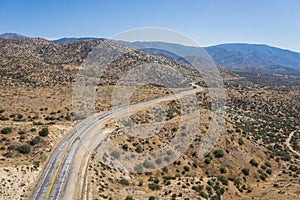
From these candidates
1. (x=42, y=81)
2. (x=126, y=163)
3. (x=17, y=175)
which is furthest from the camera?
(x=42, y=81)

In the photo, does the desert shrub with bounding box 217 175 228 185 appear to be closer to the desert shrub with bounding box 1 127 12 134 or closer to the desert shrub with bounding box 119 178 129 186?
the desert shrub with bounding box 119 178 129 186

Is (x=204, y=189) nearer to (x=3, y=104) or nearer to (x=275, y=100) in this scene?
(x=3, y=104)

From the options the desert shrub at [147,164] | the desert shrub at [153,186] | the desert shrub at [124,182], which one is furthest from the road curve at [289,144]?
the desert shrub at [124,182]

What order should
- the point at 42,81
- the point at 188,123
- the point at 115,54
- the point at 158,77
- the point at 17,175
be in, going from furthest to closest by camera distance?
the point at 115,54
the point at 158,77
the point at 42,81
the point at 188,123
the point at 17,175

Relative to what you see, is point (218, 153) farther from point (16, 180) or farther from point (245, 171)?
point (16, 180)

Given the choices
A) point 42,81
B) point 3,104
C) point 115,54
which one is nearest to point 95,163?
point 3,104

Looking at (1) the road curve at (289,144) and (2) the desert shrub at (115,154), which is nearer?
(2) the desert shrub at (115,154)

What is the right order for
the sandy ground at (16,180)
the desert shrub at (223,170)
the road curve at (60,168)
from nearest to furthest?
the sandy ground at (16,180) < the road curve at (60,168) < the desert shrub at (223,170)

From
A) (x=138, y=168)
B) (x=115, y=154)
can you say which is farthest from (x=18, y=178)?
(x=138, y=168)

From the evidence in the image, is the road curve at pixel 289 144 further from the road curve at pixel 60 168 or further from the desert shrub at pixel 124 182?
the road curve at pixel 60 168

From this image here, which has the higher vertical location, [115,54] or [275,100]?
[115,54]

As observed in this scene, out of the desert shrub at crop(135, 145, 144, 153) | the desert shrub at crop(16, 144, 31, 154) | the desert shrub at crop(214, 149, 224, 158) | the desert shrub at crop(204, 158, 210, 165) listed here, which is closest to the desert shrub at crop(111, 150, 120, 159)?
the desert shrub at crop(135, 145, 144, 153)
